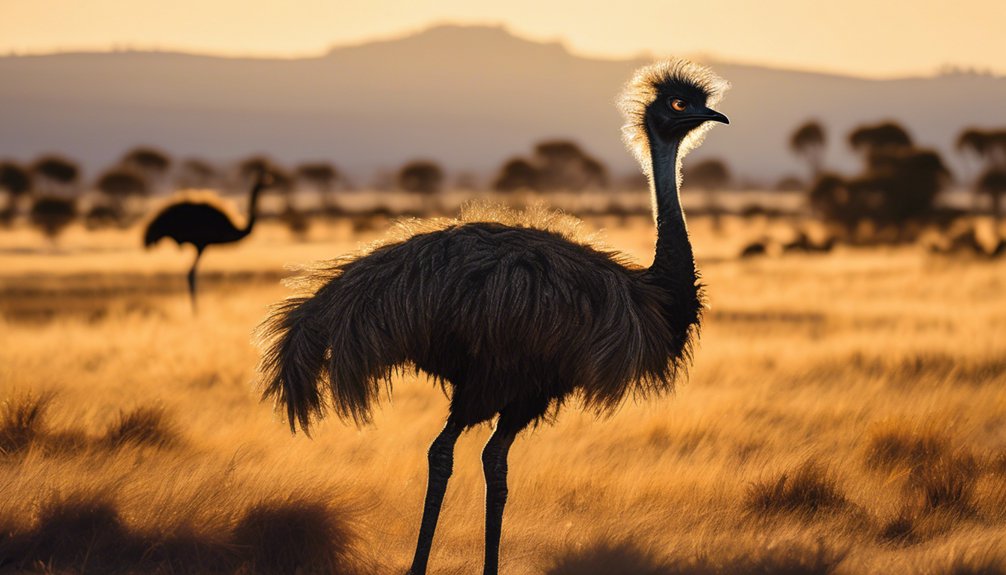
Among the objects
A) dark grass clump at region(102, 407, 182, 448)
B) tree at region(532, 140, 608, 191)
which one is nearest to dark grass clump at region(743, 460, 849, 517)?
dark grass clump at region(102, 407, 182, 448)

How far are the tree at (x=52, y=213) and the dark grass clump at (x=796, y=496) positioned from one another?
4450 centimetres

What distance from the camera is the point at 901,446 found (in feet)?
27.9

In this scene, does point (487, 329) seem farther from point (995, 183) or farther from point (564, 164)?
point (564, 164)

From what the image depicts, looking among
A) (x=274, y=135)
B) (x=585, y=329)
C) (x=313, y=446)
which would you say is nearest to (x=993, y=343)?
(x=313, y=446)

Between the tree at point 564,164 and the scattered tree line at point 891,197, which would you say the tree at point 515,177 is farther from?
the scattered tree line at point 891,197

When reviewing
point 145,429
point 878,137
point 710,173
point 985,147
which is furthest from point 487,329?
point 710,173

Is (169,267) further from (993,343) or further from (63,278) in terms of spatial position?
(993,343)

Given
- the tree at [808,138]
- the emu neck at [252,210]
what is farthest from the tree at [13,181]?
the emu neck at [252,210]

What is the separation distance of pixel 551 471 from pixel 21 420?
10.5 feet

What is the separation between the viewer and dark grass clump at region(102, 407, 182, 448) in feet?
27.3

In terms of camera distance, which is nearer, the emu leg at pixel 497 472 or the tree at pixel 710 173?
the emu leg at pixel 497 472

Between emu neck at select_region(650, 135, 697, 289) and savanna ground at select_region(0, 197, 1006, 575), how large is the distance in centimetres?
127

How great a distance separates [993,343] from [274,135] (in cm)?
18665

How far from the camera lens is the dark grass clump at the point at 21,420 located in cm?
796
